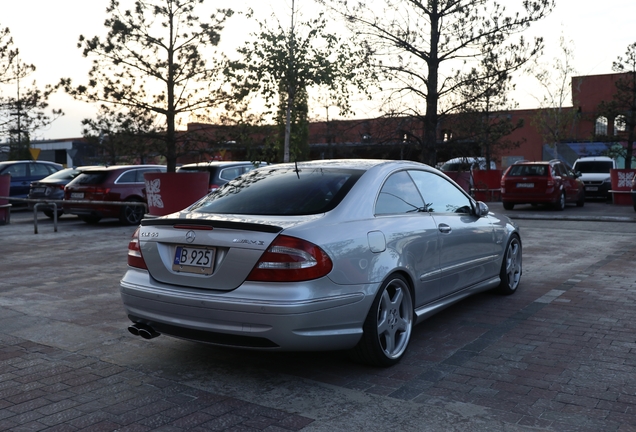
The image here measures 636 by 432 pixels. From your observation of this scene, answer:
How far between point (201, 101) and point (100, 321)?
7860 mm

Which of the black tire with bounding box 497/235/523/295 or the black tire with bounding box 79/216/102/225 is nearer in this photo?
the black tire with bounding box 497/235/523/295

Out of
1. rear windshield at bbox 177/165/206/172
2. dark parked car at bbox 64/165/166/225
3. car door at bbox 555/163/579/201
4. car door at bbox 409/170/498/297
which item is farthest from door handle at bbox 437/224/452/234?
car door at bbox 555/163/579/201

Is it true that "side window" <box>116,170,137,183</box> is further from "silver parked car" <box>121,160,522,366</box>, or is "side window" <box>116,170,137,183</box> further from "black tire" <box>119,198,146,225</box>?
"silver parked car" <box>121,160,522,366</box>

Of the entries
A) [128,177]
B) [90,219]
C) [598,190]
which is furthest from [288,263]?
[598,190]

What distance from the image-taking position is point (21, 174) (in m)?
21.3

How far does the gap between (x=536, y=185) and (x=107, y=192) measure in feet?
41.0

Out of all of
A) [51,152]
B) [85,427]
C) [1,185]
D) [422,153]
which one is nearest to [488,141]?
[422,153]

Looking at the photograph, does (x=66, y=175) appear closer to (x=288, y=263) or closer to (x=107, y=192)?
(x=107, y=192)

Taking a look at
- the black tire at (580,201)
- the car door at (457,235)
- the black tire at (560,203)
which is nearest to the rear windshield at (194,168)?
the car door at (457,235)

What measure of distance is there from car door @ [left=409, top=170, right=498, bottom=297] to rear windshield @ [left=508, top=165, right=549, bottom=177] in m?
14.8

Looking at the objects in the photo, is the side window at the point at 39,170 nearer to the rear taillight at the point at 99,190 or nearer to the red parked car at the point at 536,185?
the rear taillight at the point at 99,190

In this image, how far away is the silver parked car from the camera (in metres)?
4.17

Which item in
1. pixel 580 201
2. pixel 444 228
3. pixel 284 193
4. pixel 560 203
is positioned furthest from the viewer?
pixel 580 201

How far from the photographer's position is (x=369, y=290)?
449 centimetres
